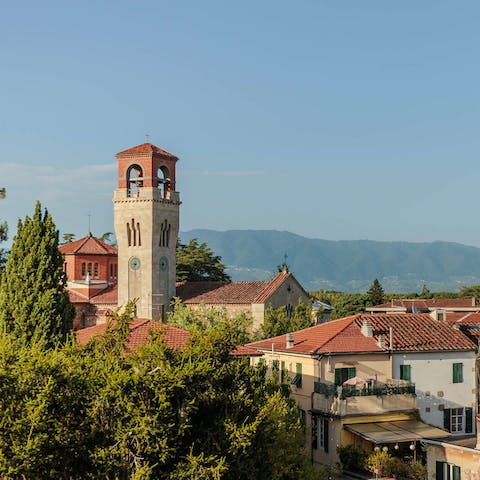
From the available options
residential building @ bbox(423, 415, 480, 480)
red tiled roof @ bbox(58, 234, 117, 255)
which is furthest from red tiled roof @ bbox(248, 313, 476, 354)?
red tiled roof @ bbox(58, 234, 117, 255)

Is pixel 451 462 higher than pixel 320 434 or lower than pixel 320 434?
higher

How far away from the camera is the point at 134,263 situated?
65.4m

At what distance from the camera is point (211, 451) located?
68.3ft

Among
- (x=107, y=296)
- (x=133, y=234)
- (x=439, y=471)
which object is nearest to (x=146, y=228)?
(x=133, y=234)

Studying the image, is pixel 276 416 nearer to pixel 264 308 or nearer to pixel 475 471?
pixel 475 471

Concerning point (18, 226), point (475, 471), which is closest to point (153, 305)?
point (18, 226)

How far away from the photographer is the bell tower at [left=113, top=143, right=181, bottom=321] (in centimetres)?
6444

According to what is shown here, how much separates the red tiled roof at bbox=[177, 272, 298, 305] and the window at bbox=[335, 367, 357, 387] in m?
23.5

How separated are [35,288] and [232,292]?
25.2 m

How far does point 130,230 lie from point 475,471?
1621 inches

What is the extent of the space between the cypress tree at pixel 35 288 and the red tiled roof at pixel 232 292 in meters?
20.4

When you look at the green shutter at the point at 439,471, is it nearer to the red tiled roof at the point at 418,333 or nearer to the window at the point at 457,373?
the red tiled roof at the point at 418,333

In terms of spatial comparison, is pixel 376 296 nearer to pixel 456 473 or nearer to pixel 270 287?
pixel 270 287

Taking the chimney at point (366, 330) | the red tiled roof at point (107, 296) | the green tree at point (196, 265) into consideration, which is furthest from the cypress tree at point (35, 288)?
the green tree at point (196, 265)
